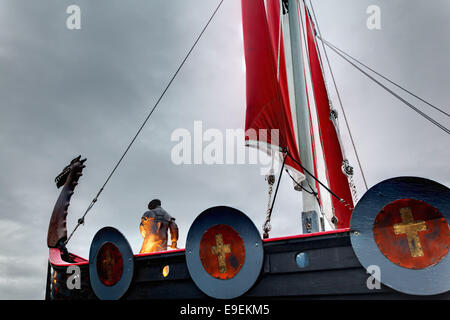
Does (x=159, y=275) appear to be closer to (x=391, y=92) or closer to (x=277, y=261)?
(x=277, y=261)

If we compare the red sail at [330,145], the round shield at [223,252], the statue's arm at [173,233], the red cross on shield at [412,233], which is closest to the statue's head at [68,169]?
the statue's arm at [173,233]

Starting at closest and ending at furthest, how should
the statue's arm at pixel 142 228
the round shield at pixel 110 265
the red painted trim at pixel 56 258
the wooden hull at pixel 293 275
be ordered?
the wooden hull at pixel 293 275
the round shield at pixel 110 265
the red painted trim at pixel 56 258
the statue's arm at pixel 142 228

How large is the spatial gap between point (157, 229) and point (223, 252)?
1.94 meters

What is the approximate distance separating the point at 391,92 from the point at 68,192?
5393mm

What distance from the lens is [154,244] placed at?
464cm

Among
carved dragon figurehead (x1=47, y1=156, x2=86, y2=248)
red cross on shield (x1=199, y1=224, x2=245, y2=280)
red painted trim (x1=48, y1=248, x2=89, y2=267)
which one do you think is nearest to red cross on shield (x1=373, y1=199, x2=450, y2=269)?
red cross on shield (x1=199, y1=224, x2=245, y2=280)

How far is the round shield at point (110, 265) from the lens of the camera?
11.4 ft

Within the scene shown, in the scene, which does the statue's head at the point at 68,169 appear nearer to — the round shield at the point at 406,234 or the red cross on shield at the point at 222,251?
the red cross on shield at the point at 222,251

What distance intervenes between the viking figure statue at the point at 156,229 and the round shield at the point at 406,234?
289 cm

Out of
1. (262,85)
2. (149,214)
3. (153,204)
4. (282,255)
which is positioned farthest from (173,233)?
(262,85)

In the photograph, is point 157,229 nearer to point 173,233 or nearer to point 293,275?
point 173,233

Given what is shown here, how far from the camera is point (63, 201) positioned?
4.71 m
